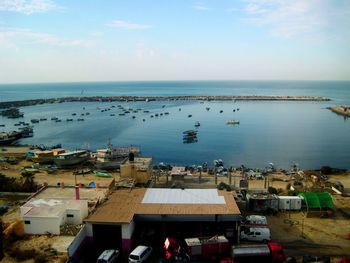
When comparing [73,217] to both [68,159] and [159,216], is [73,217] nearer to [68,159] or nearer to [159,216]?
[159,216]

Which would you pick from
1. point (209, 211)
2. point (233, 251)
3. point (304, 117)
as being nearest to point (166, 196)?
point (209, 211)

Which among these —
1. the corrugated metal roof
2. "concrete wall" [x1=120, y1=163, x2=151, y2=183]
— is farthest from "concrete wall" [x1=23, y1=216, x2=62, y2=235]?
"concrete wall" [x1=120, y1=163, x2=151, y2=183]

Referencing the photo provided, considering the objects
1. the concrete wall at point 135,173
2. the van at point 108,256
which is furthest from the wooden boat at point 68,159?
the van at point 108,256

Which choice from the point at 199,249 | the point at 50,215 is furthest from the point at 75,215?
the point at 199,249

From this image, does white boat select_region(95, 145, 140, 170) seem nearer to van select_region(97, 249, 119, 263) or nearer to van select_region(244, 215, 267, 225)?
van select_region(244, 215, 267, 225)

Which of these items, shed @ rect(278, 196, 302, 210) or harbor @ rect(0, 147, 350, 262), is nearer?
harbor @ rect(0, 147, 350, 262)

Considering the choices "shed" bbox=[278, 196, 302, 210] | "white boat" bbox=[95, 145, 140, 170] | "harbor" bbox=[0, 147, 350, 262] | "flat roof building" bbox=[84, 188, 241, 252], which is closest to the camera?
"flat roof building" bbox=[84, 188, 241, 252]

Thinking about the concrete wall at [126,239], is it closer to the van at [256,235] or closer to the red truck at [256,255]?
the red truck at [256,255]
